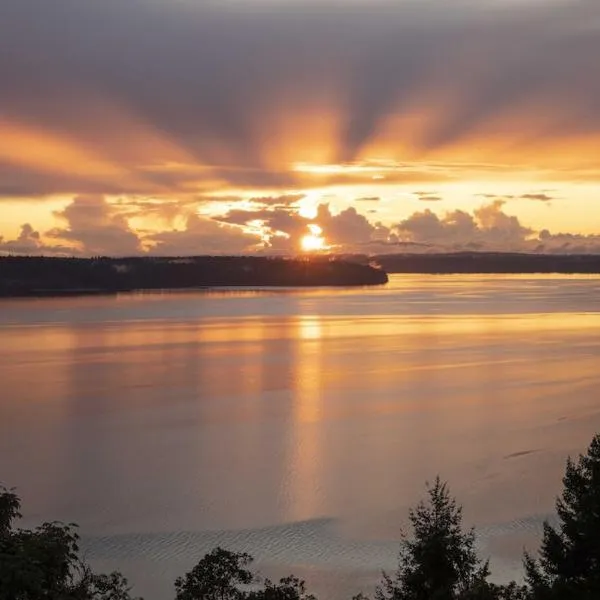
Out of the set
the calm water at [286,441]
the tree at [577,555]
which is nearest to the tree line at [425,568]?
the tree at [577,555]

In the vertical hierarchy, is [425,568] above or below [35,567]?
above

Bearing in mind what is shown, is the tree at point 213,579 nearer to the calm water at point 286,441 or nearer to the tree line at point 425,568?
the tree line at point 425,568

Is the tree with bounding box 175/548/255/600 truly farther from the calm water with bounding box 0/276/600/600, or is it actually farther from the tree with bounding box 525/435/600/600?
the calm water with bounding box 0/276/600/600

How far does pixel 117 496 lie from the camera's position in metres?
15.8

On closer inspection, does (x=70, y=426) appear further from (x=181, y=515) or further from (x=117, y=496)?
(x=181, y=515)

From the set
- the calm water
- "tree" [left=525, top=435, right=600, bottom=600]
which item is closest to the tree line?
"tree" [left=525, top=435, right=600, bottom=600]

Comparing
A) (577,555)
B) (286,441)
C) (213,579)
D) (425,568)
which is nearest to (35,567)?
(213,579)

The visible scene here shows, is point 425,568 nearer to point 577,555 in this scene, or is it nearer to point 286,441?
point 577,555

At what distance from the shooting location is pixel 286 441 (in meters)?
21.1

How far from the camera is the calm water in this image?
1347cm

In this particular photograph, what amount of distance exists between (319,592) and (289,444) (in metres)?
9.53

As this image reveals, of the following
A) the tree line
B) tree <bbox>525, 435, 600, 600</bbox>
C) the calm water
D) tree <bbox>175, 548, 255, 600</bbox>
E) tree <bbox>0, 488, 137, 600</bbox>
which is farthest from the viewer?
the calm water

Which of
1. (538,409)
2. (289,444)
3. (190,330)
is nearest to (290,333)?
(190,330)

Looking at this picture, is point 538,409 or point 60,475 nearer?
point 60,475
